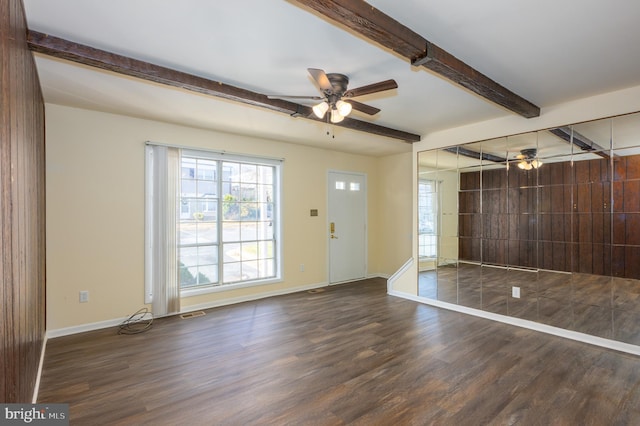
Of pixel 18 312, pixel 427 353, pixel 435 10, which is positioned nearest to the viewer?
pixel 18 312

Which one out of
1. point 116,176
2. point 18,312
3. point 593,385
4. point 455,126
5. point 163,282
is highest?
point 455,126

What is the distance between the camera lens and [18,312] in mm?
1774

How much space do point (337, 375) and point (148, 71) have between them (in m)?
3.13

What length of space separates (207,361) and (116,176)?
2625mm

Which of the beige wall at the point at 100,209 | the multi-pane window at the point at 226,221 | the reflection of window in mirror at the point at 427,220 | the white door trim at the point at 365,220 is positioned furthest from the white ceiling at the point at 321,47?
the white door trim at the point at 365,220

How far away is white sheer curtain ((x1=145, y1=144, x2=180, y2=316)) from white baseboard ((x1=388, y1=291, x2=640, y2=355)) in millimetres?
3771

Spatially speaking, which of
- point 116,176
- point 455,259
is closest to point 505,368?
point 455,259

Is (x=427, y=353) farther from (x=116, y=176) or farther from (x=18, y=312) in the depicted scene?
(x=116, y=176)

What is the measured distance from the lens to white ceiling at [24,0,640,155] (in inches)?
79.2

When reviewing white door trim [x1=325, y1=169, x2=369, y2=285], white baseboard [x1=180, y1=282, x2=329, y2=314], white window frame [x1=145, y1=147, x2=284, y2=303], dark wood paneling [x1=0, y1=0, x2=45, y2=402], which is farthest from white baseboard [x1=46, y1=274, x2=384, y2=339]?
Result: dark wood paneling [x1=0, y1=0, x2=45, y2=402]

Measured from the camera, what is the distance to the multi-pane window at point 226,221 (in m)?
4.55

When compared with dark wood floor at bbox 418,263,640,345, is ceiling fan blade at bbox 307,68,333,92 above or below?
above

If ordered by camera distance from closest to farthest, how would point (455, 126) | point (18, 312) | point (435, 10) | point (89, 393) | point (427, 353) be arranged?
point (18, 312)
point (435, 10)
point (89, 393)
point (427, 353)
point (455, 126)

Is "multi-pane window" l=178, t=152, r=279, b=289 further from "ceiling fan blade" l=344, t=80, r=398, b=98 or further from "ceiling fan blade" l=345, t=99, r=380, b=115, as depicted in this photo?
"ceiling fan blade" l=344, t=80, r=398, b=98
